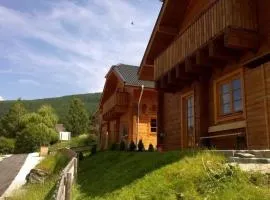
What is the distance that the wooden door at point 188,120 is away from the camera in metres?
15.1

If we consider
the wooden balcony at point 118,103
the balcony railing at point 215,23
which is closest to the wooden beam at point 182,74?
the balcony railing at point 215,23

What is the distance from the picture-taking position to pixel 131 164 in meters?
12.0

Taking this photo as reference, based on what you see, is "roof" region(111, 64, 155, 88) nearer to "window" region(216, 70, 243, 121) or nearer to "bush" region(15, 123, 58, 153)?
"window" region(216, 70, 243, 121)

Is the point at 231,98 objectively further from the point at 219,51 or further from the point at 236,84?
the point at 219,51

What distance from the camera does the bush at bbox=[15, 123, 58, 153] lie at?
56219 mm

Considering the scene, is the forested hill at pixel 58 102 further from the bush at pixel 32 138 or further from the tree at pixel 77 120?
the bush at pixel 32 138

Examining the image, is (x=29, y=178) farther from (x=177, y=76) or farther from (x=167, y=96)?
(x=177, y=76)

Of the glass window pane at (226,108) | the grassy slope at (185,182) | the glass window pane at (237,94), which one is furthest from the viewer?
the glass window pane at (226,108)

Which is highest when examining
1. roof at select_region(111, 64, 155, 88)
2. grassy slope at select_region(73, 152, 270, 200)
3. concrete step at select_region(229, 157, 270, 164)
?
roof at select_region(111, 64, 155, 88)

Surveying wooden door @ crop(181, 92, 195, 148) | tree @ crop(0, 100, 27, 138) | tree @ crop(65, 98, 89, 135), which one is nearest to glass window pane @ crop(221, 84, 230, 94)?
wooden door @ crop(181, 92, 195, 148)

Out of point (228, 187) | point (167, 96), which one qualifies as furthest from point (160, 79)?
point (228, 187)

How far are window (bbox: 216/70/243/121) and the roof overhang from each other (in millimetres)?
4685

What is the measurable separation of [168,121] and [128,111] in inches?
358

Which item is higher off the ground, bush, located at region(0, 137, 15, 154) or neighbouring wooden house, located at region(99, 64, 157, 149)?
neighbouring wooden house, located at region(99, 64, 157, 149)
